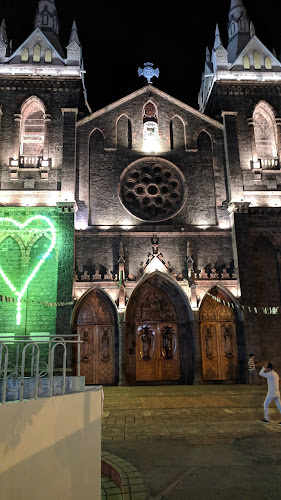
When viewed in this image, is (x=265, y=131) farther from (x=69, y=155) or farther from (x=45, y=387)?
(x=45, y=387)

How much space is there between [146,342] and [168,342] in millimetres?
1118

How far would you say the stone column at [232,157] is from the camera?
828 inches

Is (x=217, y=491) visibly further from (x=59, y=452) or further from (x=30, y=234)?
(x=30, y=234)

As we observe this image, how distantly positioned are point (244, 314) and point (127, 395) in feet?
23.1

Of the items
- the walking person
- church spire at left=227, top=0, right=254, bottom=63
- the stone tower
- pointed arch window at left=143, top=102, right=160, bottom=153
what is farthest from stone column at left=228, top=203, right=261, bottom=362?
church spire at left=227, top=0, right=254, bottom=63

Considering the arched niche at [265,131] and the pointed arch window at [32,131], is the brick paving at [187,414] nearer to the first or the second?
the arched niche at [265,131]

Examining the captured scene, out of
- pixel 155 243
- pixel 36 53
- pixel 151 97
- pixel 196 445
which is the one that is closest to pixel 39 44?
pixel 36 53

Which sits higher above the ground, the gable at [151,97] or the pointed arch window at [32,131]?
the gable at [151,97]

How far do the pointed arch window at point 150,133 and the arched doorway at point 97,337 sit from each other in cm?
873

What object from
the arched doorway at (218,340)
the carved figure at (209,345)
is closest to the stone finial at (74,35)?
the arched doorway at (218,340)

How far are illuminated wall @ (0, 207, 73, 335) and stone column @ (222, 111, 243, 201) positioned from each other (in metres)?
8.77

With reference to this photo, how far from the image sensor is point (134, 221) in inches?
821

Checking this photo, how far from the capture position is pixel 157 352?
63.6 ft

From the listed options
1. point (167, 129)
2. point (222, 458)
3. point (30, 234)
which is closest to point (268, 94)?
point (167, 129)
